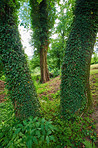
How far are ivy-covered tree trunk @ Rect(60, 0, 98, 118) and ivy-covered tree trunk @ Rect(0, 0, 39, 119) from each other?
4.01 ft

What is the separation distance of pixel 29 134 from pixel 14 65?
6.11 ft

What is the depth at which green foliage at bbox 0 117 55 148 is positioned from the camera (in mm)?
1613

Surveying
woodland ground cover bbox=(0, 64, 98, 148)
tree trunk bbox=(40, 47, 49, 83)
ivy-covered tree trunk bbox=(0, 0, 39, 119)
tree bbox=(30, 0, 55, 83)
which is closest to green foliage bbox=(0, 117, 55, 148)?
woodland ground cover bbox=(0, 64, 98, 148)

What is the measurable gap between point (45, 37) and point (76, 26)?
22.8 feet

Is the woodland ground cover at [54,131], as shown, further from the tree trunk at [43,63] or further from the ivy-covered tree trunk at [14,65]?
the tree trunk at [43,63]

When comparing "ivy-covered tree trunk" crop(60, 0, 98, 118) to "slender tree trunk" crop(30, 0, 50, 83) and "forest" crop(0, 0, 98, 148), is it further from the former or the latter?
"slender tree trunk" crop(30, 0, 50, 83)

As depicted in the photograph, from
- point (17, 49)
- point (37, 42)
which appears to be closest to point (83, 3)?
point (17, 49)

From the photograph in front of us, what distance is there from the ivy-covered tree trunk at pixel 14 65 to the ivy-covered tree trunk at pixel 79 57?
1.22 metres

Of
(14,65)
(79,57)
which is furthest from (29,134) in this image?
(79,57)

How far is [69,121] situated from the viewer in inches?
95.5

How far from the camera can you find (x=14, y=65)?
2240mm

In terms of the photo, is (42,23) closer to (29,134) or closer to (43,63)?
(43,63)

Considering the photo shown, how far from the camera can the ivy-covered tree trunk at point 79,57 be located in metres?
2.35

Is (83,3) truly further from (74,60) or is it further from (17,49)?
(17,49)
